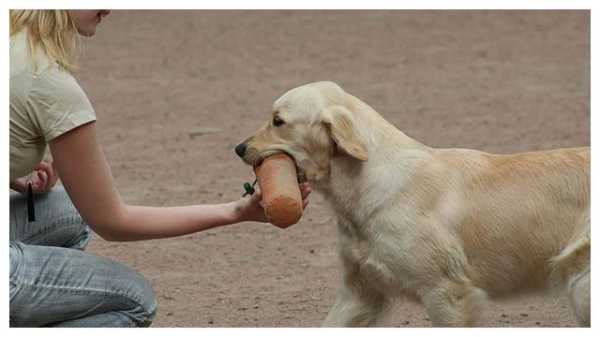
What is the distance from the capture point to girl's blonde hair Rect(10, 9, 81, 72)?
15.3 ft

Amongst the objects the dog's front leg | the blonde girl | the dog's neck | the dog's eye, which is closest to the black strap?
the blonde girl

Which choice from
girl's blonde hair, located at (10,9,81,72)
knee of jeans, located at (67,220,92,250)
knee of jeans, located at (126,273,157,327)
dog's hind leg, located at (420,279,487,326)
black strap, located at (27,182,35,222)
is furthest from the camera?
knee of jeans, located at (67,220,92,250)

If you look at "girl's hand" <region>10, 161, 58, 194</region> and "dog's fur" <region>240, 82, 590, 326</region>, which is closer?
"dog's fur" <region>240, 82, 590, 326</region>

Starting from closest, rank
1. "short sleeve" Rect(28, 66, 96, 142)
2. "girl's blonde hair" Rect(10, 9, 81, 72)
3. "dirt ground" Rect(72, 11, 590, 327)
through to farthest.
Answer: "short sleeve" Rect(28, 66, 96, 142) < "girl's blonde hair" Rect(10, 9, 81, 72) < "dirt ground" Rect(72, 11, 590, 327)

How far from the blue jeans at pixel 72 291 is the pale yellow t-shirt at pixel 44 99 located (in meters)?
0.42

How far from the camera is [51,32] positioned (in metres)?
4.71

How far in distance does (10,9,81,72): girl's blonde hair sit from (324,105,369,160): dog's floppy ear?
97 centimetres

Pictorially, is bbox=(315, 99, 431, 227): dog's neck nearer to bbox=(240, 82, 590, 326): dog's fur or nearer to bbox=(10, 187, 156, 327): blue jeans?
bbox=(240, 82, 590, 326): dog's fur

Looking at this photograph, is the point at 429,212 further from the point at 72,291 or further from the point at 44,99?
the point at 44,99

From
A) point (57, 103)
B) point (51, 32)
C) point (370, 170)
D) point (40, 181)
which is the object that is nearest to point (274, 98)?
point (40, 181)

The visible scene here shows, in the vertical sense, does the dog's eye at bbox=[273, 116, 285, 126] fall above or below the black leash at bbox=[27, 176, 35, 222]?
above

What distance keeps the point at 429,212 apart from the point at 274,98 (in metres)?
5.59

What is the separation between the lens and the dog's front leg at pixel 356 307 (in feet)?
17.5
